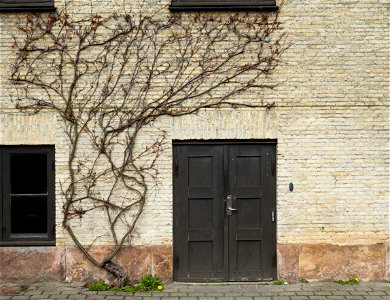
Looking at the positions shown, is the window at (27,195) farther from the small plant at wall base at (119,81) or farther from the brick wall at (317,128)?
the small plant at wall base at (119,81)

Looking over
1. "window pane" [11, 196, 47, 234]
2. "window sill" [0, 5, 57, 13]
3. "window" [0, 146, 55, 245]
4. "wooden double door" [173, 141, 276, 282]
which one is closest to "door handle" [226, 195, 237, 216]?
"wooden double door" [173, 141, 276, 282]

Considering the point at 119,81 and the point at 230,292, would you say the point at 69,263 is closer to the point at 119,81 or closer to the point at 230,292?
the point at 230,292

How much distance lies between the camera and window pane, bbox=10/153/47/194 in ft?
27.0

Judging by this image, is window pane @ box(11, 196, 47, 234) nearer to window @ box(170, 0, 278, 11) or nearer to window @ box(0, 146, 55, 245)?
window @ box(0, 146, 55, 245)

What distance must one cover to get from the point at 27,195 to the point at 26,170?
418 millimetres

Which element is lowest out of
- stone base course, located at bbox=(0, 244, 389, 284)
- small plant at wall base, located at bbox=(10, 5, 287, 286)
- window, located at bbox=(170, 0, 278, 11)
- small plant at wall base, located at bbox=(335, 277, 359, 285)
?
small plant at wall base, located at bbox=(335, 277, 359, 285)

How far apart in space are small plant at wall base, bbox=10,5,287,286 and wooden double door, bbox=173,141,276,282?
664 mm

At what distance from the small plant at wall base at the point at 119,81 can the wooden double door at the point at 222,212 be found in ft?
2.18

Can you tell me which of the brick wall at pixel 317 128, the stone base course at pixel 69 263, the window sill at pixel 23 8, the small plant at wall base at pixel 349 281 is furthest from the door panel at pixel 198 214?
the window sill at pixel 23 8

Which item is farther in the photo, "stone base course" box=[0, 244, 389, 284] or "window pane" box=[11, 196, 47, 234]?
Result: "window pane" box=[11, 196, 47, 234]

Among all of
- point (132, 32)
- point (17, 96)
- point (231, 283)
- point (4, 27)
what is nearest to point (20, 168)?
point (17, 96)

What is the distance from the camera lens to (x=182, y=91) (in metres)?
8.13

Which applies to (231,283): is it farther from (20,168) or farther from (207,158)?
(20,168)

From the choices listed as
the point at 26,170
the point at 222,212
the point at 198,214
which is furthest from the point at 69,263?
the point at 222,212
